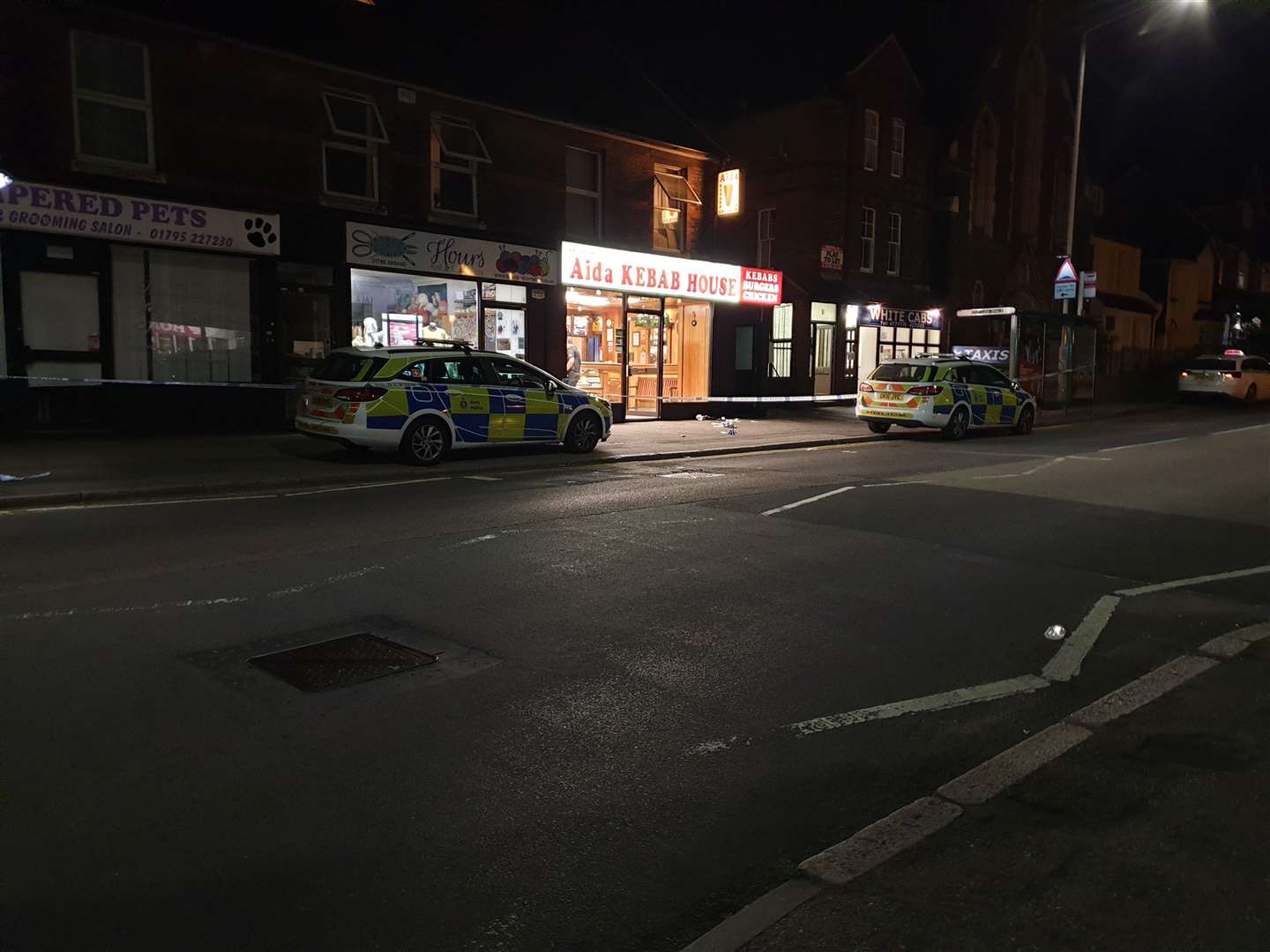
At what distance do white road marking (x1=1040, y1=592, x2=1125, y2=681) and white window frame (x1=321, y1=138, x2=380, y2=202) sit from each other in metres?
15.1

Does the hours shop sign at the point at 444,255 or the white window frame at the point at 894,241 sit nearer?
the hours shop sign at the point at 444,255

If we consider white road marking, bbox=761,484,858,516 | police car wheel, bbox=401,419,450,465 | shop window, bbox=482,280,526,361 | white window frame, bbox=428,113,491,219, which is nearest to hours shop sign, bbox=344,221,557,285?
shop window, bbox=482,280,526,361

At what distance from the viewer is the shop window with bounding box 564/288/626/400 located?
2173 cm

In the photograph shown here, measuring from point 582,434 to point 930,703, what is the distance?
36.8 ft

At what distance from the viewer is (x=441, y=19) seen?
21.2 metres

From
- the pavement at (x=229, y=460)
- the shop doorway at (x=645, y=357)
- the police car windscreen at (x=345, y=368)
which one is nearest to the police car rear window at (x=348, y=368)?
the police car windscreen at (x=345, y=368)

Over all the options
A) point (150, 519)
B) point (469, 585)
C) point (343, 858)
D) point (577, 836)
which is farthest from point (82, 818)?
point (150, 519)

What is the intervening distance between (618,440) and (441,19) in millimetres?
10881

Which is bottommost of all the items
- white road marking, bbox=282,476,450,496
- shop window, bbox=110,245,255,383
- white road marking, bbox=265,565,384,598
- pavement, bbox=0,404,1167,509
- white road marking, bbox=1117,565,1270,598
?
white road marking, bbox=1117,565,1270,598

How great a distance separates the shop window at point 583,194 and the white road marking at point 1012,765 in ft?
60.7

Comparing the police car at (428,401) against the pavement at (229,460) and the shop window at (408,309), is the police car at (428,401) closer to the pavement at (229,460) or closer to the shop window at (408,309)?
the pavement at (229,460)

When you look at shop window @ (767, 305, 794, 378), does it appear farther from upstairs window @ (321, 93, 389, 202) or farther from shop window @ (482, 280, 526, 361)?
upstairs window @ (321, 93, 389, 202)

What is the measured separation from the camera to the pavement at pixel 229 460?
34.9 ft

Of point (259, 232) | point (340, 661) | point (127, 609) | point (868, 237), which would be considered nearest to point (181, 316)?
point (259, 232)
